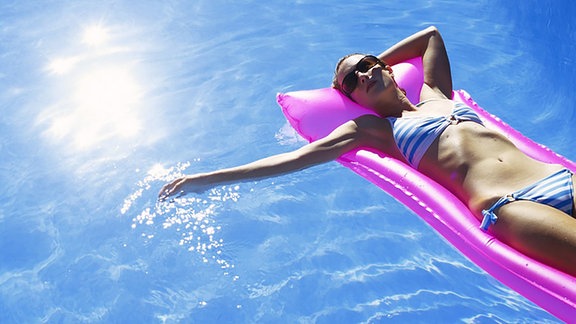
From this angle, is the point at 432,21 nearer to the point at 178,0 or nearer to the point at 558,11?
the point at 558,11

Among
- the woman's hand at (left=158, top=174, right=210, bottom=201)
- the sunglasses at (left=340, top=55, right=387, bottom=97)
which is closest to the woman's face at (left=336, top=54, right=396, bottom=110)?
the sunglasses at (left=340, top=55, right=387, bottom=97)

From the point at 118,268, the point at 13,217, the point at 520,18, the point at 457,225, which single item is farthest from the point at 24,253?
the point at 520,18

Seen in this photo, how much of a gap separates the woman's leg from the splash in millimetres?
1586

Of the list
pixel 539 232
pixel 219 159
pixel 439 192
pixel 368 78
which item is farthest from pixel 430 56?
pixel 539 232

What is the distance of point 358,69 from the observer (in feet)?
12.3

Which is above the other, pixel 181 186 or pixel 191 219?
pixel 181 186

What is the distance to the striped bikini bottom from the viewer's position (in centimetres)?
303

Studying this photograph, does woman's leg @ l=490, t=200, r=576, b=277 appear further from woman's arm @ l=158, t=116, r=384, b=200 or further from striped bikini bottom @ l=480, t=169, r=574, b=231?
woman's arm @ l=158, t=116, r=384, b=200

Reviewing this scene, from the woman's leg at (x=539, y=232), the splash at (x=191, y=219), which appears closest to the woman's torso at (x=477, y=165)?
the woman's leg at (x=539, y=232)

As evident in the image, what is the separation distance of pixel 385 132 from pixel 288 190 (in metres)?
0.91

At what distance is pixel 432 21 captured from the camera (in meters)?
6.29

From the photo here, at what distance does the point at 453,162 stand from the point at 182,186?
4.48ft

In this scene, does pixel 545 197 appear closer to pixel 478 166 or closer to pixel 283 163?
pixel 478 166

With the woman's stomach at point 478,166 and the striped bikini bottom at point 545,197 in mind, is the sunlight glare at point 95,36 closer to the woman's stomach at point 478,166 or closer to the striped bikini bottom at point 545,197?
the woman's stomach at point 478,166
